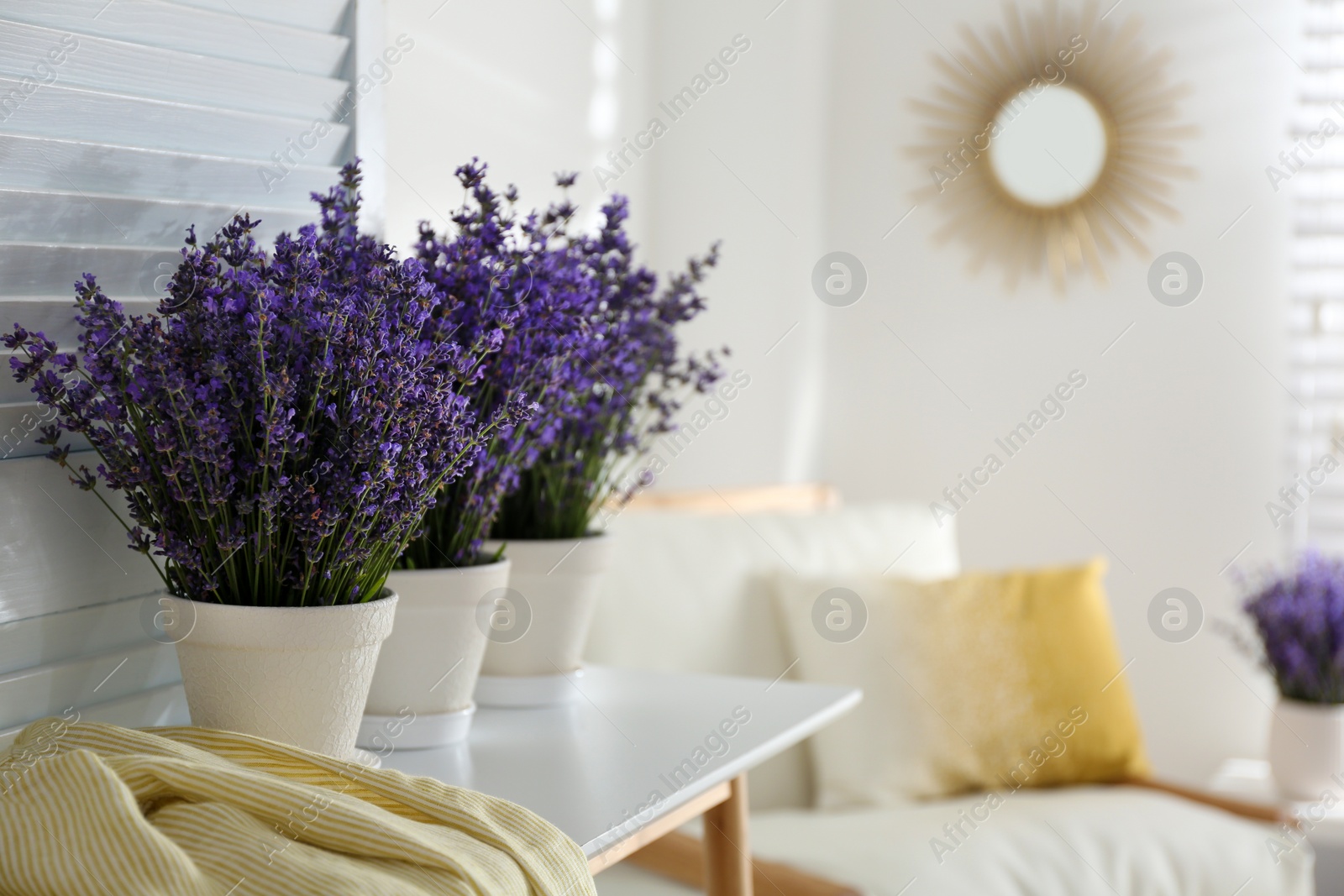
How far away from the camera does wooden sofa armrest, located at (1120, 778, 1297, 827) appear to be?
6.77 ft

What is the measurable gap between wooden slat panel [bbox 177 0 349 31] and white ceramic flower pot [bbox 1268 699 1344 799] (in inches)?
85.3

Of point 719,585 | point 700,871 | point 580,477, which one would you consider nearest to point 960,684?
point 719,585

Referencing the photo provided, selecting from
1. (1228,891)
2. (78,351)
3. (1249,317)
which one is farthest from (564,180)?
(1249,317)

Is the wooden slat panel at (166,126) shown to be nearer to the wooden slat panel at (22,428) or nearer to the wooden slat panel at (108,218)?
the wooden slat panel at (108,218)

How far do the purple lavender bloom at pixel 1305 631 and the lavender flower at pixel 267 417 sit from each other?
206 cm

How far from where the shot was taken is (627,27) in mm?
2477

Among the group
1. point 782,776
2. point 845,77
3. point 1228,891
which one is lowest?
point 1228,891

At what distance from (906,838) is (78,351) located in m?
1.40

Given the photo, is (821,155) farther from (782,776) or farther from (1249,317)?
(782,776)

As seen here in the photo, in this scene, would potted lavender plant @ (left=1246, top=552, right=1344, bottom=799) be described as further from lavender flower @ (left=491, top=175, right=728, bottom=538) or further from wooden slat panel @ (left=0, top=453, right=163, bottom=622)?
wooden slat panel @ (left=0, top=453, right=163, bottom=622)

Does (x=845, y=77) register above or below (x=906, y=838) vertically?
above

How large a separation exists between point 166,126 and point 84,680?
0.46 m

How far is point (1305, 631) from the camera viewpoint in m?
2.38

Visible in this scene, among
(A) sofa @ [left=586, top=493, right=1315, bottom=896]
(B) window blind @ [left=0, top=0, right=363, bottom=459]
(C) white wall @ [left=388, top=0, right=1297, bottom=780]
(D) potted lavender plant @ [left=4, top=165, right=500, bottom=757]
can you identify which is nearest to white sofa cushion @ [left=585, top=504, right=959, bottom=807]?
(A) sofa @ [left=586, top=493, right=1315, bottom=896]
